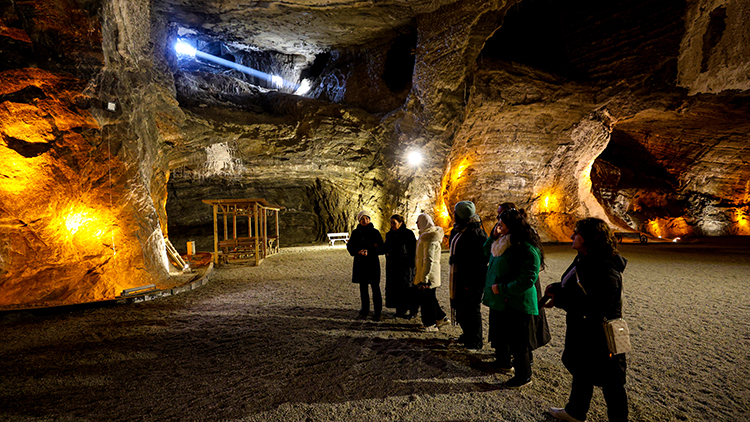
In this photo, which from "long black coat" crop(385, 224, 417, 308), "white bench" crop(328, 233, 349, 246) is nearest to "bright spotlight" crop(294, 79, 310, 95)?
"white bench" crop(328, 233, 349, 246)

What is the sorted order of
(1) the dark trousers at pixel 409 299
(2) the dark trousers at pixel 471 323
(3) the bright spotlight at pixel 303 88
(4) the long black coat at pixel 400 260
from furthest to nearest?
(3) the bright spotlight at pixel 303 88, (1) the dark trousers at pixel 409 299, (4) the long black coat at pixel 400 260, (2) the dark trousers at pixel 471 323

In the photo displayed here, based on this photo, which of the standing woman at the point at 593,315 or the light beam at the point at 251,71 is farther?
the light beam at the point at 251,71

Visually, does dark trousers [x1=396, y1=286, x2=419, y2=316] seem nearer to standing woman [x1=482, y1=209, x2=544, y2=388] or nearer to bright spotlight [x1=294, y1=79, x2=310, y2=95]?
standing woman [x1=482, y1=209, x2=544, y2=388]

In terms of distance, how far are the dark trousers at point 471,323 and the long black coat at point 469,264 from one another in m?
0.07

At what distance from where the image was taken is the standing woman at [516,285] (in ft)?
8.83

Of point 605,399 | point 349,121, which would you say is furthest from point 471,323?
point 349,121

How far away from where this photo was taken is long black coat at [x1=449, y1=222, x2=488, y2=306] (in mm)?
3439

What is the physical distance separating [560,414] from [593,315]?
0.78m

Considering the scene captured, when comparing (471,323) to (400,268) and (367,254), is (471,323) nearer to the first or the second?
(400,268)

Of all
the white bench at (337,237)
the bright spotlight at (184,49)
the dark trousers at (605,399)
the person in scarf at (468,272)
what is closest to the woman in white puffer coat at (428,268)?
the person in scarf at (468,272)

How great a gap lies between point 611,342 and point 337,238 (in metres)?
17.4

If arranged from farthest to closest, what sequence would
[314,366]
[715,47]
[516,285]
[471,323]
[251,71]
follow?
1. [251,71]
2. [715,47]
3. [471,323]
4. [314,366]
5. [516,285]

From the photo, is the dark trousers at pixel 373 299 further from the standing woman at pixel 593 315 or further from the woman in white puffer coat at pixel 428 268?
the standing woman at pixel 593 315

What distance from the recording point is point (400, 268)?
4613 mm
